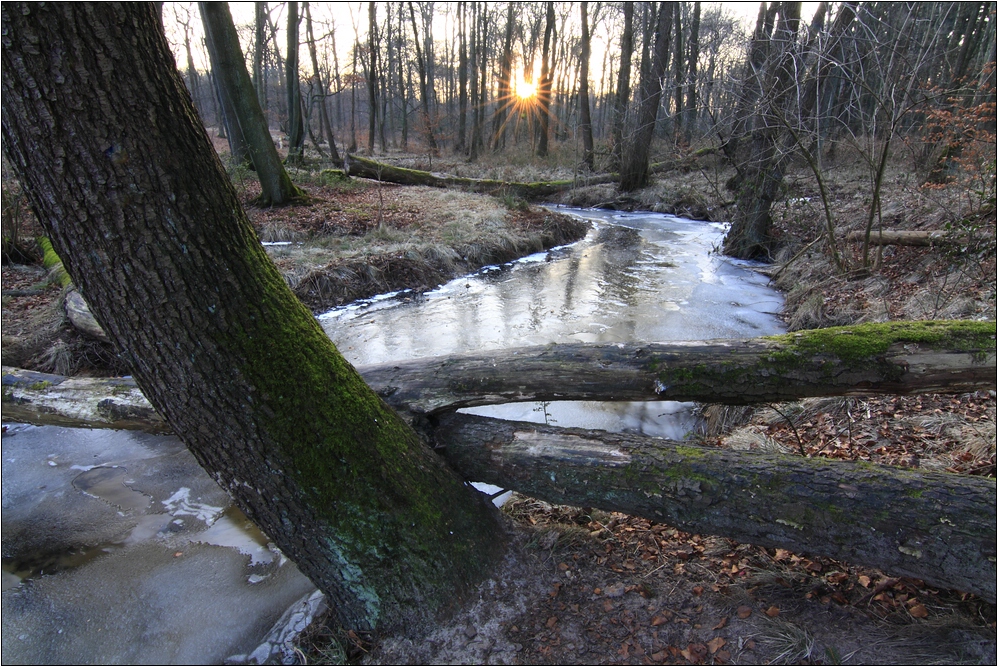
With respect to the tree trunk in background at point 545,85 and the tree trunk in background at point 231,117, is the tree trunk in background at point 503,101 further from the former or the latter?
the tree trunk in background at point 231,117

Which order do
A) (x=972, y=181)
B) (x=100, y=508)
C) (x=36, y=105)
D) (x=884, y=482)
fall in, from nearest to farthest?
(x=36, y=105) → (x=884, y=482) → (x=100, y=508) → (x=972, y=181)

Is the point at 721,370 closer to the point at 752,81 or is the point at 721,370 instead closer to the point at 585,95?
the point at 752,81

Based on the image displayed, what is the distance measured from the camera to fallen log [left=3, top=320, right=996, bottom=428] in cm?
262

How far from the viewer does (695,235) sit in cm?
1366

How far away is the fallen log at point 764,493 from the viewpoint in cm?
199

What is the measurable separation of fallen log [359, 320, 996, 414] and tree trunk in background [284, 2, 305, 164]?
1512cm

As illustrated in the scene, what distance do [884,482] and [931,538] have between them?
0.75 feet

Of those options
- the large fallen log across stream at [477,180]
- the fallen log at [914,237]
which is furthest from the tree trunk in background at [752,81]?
the large fallen log across stream at [477,180]

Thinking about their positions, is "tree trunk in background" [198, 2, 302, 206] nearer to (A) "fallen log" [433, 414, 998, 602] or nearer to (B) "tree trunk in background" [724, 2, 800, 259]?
(B) "tree trunk in background" [724, 2, 800, 259]

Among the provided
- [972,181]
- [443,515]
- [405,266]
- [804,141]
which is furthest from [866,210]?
[443,515]

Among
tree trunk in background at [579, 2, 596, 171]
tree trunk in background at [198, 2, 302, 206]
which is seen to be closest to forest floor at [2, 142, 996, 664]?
tree trunk in background at [198, 2, 302, 206]

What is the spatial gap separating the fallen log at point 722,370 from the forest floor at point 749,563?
0.77 meters

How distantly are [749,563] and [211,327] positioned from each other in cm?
266

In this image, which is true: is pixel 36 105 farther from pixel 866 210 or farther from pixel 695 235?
pixel 695 235
